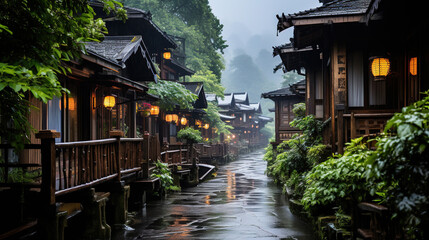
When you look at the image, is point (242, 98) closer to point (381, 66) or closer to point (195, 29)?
point (195, 29)

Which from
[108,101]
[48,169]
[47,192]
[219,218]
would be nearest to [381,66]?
[219,218]

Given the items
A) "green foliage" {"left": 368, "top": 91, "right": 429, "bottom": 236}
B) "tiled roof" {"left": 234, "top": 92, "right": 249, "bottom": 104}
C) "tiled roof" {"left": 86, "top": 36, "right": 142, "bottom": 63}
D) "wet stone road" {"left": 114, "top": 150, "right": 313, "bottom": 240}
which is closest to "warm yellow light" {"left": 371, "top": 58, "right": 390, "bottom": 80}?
"wet stone road" {"left": 114, "top": 150, "right": 313, "bottom": 240}

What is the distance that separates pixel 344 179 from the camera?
841 cm

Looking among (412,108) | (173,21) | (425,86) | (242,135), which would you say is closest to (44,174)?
(412,108)

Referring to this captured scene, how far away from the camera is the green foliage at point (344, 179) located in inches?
296

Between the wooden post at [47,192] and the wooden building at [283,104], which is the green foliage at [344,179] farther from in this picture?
the wooden building at [283,104]

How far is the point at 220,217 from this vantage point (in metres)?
14.7

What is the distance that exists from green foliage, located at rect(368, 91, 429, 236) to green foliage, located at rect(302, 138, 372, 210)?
208cm

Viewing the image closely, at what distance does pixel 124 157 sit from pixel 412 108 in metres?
9.42

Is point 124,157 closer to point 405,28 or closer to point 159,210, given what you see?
point 159,210

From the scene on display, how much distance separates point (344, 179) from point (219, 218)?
689cm

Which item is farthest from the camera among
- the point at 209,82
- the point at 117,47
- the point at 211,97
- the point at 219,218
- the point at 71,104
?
the point at 211,97

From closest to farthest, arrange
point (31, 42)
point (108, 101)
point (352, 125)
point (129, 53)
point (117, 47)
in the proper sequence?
point (31, 42), point (352, 125), point (108, 101), point (129, 53), point (117, 47)

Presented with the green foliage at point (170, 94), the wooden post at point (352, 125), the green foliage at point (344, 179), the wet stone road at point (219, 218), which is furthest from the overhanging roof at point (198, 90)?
the green foliage at point (344, 179)
